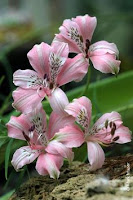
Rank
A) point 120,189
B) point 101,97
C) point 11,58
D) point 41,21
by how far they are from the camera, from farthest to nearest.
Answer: point 41,21
point 11,58
point 101,97
point 120,189

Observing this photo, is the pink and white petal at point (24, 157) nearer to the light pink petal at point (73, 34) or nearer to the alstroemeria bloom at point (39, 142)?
the alstroemeria bloom at point (39, 142)

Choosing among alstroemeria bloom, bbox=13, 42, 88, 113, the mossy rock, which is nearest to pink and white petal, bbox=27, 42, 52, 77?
alstroemeria bloom, bbox=13, 42, 88, 113

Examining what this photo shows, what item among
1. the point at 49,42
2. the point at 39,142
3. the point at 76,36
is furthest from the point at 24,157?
the point at 49,42

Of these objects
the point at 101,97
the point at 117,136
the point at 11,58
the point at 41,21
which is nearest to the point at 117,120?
the point at 117,136

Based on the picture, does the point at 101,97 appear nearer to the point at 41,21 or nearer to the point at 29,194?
the point at 29,194

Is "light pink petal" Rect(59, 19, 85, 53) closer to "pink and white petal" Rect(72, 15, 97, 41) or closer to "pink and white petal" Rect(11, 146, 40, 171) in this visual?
"pink and white petal" Rect(72, 15, 97, 41)

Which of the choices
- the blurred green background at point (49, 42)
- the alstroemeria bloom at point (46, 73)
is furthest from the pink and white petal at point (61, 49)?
the blurred green background at point (49, 42)

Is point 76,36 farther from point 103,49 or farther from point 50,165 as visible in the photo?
point 50,165
